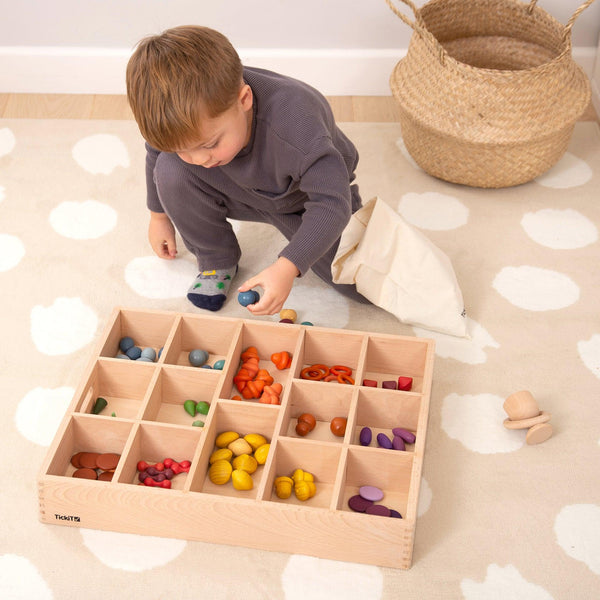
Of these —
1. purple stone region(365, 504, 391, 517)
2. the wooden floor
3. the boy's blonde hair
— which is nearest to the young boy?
the boy's blonde hair

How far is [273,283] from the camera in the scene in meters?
1.17

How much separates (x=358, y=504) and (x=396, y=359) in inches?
10.9

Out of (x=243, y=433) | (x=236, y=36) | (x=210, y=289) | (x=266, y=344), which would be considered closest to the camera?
(x=243, y=433)

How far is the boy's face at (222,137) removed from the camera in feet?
3.58

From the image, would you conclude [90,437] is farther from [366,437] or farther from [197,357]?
[366,437]

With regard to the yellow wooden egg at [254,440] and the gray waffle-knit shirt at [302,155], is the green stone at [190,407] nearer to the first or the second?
the yellow wooden egg at [254,440]

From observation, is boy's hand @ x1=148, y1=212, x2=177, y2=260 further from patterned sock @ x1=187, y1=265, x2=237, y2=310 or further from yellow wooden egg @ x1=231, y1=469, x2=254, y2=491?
yellow wooden egg @ x1=231, y1=469, x2=254, y2=491

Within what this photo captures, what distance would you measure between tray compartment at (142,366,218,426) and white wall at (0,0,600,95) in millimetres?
953

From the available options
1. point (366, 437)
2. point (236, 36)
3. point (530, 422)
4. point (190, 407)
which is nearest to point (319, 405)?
point (366, 437)

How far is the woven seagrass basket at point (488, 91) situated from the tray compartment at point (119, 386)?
2.47ft

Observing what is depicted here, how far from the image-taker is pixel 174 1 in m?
1.85

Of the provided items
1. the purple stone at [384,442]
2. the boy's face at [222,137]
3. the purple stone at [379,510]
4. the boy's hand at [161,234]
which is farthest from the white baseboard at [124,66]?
the purple stone at [379,510]

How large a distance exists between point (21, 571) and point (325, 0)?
1.35 metres

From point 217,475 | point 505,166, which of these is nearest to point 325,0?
point 505,166
